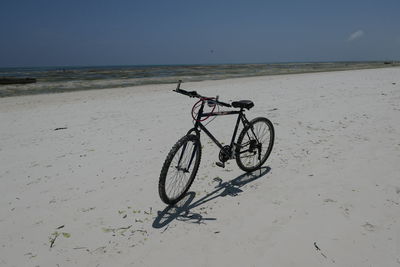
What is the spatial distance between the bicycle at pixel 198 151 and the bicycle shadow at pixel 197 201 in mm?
109

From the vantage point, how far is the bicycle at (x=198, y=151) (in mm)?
3768

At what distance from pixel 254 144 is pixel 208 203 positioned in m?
1.57

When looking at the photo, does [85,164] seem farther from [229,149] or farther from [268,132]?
[268,132]

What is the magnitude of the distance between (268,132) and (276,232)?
2.64 meters

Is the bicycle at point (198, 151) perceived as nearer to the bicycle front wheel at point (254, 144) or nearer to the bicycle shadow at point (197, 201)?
the bicycle front wheel at point (254, 144)

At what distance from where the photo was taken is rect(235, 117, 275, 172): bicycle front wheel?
4660 millimetres

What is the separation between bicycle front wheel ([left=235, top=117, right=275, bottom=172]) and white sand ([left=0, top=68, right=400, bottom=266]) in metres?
0.22

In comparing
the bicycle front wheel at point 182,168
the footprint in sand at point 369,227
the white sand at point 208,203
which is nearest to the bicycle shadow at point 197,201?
the white sand at point 208,203

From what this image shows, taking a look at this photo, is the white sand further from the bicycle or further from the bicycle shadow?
the bicycle

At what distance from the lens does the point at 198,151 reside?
13.3 feet

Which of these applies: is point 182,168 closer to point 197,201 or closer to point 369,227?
point 197,201

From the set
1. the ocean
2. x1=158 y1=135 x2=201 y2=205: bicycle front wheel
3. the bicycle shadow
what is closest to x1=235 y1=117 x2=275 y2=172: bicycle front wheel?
the bicycle shadow

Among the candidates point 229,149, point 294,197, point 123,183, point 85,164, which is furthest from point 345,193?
point 85,164

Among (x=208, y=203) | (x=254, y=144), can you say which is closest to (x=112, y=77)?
(x=254, y=144)
